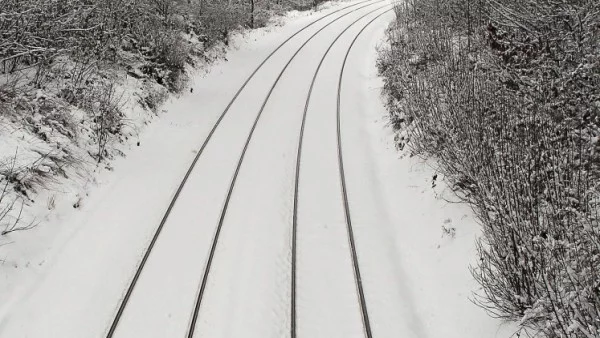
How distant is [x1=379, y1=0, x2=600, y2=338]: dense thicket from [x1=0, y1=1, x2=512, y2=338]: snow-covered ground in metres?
1.08

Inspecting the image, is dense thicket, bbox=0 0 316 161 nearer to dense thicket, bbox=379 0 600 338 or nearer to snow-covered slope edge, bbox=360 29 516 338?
snow-covered slope edge, bbox=360 29 516 338

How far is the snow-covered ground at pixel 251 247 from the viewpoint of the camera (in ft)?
23.7

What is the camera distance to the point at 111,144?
40.4 feet

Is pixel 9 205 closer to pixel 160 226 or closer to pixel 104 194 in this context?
pixel 104 194

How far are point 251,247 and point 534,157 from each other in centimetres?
539

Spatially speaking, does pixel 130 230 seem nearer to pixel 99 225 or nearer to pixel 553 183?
pixel 99 225

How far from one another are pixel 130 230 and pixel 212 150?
4.08m

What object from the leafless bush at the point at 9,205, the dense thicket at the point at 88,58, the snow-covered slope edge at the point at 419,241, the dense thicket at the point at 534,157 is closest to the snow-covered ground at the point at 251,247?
the snow-covered slope edge at the point at 419,241

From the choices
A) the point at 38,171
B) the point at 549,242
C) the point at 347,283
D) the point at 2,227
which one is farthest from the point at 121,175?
the point at 549,242

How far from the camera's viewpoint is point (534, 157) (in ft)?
19.9

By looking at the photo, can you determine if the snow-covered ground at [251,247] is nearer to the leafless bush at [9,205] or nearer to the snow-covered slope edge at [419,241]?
the snow-covered slope edge at [419,241]

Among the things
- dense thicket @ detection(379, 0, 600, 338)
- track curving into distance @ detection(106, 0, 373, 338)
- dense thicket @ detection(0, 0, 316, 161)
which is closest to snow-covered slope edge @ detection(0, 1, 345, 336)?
track curving into distance @ detection(106, 0, 373, 338)

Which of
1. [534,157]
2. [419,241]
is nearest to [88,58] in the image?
[419,241]

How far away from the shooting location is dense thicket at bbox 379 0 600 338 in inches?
204
